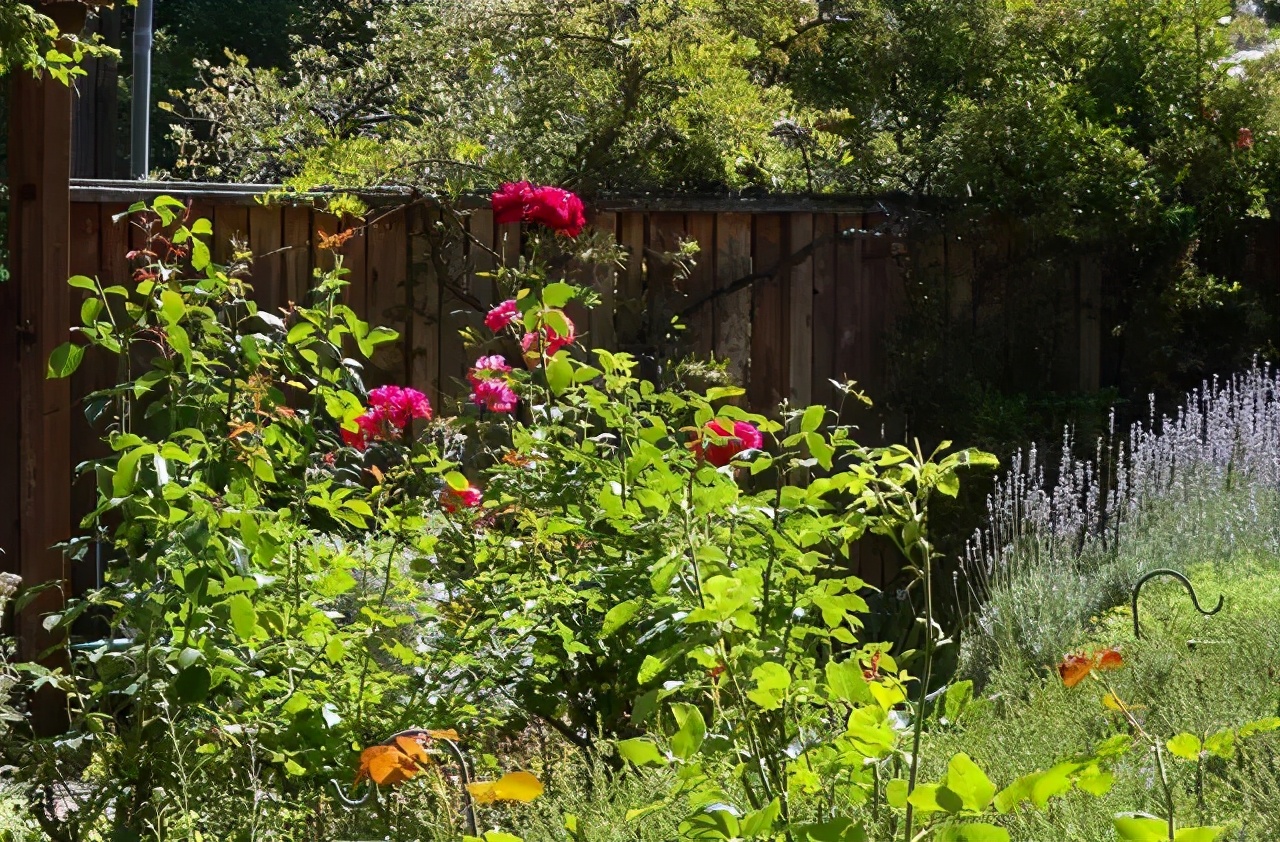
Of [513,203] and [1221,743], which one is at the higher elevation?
[513,203]

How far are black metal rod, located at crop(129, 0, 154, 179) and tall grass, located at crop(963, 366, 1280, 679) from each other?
15.4ft

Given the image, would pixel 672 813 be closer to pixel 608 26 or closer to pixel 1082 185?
pixel 608 26

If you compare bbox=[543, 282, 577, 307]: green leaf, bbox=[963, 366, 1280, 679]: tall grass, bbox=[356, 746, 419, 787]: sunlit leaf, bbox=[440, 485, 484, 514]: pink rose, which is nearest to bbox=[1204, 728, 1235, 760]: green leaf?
bbox=[356, 746, 419, 787]: sunlit leaf

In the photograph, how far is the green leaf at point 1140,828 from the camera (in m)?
1.27

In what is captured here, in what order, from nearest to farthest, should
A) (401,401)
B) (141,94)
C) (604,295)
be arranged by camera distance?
(401,401)
(604,295)
(141,94)

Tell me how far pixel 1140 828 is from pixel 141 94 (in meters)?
7.27

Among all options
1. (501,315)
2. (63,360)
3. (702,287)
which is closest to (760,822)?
(63,360)

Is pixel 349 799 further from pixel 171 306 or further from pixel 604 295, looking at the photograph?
pixel 604 295

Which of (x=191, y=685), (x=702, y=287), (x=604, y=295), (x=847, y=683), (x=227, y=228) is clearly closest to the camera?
(x=847, y=683)

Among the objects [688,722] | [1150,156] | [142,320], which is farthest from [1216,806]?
[1150,156]

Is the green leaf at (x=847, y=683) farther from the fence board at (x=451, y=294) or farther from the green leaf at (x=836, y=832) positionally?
the fence board at (x=451, y=294)

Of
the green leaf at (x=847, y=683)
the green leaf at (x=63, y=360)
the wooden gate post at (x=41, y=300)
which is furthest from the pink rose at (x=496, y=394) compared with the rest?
the green leaf at (x=847, y=683)

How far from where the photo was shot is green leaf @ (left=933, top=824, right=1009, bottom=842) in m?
1.36

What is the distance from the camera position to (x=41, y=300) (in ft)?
13.6
